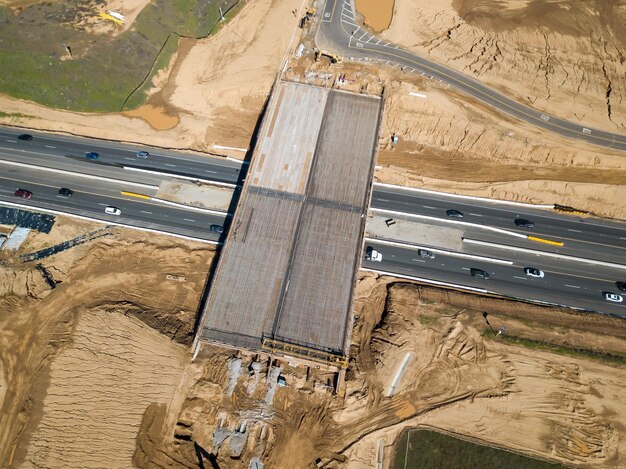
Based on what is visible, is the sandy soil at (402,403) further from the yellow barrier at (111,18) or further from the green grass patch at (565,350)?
the yellow barrier at (111,18)

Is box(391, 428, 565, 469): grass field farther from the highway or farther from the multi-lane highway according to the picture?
the highway

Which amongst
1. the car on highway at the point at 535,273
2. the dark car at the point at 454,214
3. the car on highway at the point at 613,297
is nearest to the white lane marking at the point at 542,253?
the car on highway at the point at 535,273

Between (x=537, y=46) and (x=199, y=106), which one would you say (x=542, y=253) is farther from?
(x=199, y=106)

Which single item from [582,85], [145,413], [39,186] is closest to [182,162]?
[39,186]

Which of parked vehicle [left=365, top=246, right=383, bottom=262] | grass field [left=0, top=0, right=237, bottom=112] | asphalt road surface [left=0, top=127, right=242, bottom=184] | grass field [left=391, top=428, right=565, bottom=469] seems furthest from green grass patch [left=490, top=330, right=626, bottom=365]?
grass field [left=0, top=0, right=237, bottom=112]

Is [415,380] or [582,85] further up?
[582,85]

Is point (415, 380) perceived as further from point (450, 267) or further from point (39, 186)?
point (39, 186)

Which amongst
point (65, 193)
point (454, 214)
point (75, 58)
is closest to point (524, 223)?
point (454, 214)
